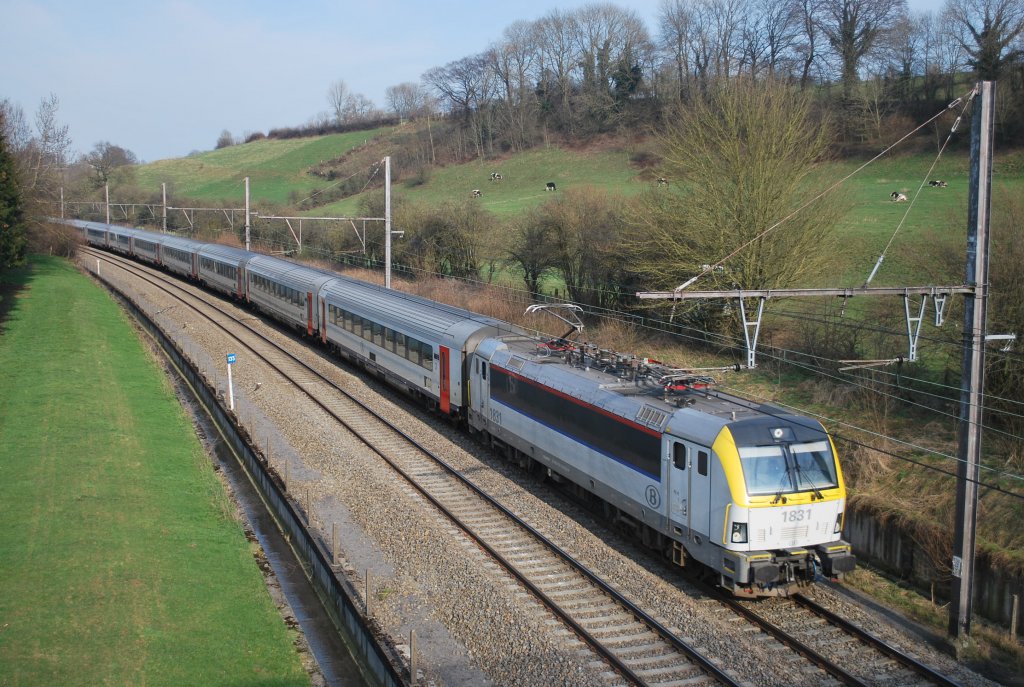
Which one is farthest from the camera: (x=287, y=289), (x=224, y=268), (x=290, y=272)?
(x=224, y=268)

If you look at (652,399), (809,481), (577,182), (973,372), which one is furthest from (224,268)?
(973,372)

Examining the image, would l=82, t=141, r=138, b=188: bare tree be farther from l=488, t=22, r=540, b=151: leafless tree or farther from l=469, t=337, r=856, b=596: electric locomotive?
l=469, t=337, r=856, b=596: electric locomotive

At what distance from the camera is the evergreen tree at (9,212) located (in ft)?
121

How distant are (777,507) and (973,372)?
3.26 metres

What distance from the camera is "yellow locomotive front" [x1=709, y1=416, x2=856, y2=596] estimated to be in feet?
40.4

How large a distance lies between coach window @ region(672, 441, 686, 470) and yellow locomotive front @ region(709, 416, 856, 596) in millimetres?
768

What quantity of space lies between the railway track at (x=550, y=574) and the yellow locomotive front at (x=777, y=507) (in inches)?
61.7

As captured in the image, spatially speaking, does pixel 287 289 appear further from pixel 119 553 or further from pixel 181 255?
pixel 119 553

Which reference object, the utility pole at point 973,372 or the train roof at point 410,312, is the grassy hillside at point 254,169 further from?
the utility pole at point 973,372

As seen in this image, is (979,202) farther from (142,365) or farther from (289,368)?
(142,365)

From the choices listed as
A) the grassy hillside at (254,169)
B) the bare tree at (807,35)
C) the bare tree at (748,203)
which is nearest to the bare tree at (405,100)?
the grassy hillside at (254,169)

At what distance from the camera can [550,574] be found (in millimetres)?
14305

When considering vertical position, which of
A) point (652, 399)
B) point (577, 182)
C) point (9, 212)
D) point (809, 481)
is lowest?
point (809, 481)

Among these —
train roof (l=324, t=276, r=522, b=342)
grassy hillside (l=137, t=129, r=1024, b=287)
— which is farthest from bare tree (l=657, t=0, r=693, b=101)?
train roof (l=324, t=276, r=522, b=342)
